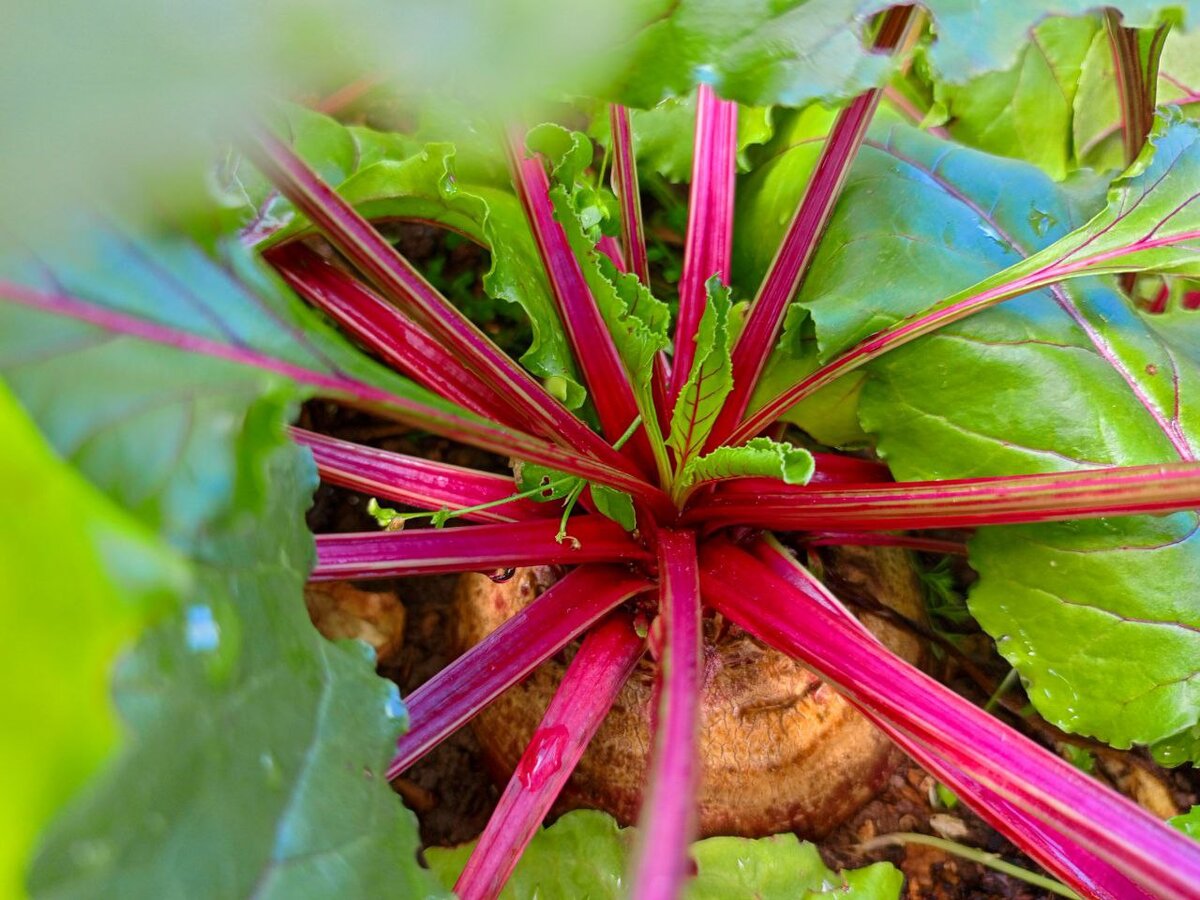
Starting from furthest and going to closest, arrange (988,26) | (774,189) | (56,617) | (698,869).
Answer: (774,189) < (698,869) < (988,26) < (56,617)

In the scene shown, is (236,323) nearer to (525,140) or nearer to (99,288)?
(99,288)

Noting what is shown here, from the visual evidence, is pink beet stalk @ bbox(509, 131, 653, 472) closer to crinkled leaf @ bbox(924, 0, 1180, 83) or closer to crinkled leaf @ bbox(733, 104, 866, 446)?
crinkled leaf @ bbox(733, 104, 866, 446)

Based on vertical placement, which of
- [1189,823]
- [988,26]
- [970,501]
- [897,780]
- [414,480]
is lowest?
[897,780]

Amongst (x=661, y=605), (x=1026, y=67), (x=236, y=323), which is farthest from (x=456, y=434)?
(x=1026, y=67)

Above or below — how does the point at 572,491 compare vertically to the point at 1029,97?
below

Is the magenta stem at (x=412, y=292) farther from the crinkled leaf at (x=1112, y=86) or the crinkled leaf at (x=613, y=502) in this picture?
the crinkled leaf at (x=1112, y=86)

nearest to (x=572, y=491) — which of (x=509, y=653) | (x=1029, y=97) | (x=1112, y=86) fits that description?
(x=509, y=653)

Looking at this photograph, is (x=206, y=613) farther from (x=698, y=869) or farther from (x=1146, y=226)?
(x=1146, y=226)
